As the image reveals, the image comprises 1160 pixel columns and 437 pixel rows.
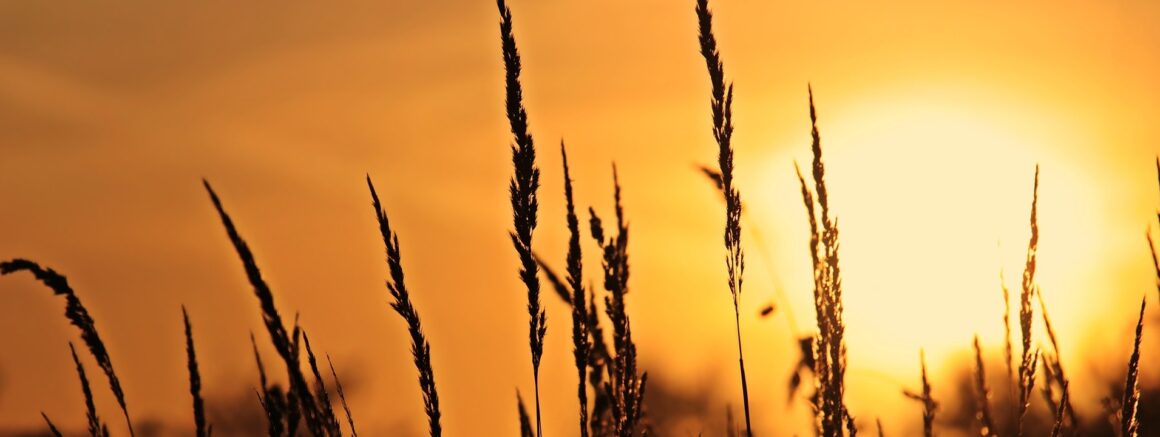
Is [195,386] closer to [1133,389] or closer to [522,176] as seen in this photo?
[522,176]

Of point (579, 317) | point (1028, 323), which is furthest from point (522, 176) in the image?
point (1028, 323)

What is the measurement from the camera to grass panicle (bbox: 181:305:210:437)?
9.76 ft

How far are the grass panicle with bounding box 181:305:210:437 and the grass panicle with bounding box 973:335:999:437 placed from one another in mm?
1968

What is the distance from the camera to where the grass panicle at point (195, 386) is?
2.97 meters

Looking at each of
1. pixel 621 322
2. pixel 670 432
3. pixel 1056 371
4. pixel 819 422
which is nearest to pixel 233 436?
pixel 670 432

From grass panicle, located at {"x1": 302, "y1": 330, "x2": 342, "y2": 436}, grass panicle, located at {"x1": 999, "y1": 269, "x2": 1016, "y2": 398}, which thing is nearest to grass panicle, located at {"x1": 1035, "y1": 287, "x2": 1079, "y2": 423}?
grass panicle, located at {"x1": 999, "y1": 269, "x2": 1016, "y2": 398}

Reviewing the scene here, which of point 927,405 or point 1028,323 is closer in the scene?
point 1028,323

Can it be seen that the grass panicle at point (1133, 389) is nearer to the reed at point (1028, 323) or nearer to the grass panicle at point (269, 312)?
the reed at point (1028, 323)

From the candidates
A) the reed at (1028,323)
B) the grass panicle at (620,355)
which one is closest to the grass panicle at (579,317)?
the grass panicle at (620,355)

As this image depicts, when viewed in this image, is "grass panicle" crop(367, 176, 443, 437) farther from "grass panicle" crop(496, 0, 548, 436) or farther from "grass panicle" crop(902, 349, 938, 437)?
"grass panicle" crop(902, 349, 938, 437)

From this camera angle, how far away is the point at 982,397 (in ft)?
12.3

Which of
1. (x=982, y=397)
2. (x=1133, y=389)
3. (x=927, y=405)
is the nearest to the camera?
(x=1133, y=389)

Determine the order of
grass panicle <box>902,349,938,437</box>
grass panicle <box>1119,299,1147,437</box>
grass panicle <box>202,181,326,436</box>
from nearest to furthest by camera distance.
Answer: grass panicle <box>202,181,326,436</box> → grass panicle <box>1119,299,1147,437</box> → grass panicle <box>902,349,938,437</box>

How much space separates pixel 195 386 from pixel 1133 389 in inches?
82.3
